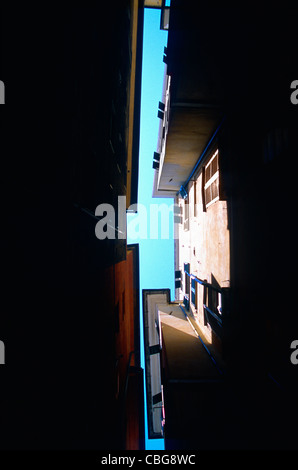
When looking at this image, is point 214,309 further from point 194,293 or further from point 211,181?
point 211,181

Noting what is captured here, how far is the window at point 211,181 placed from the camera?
24.0 ft

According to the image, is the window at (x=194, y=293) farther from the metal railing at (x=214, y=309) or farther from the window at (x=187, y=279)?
the metal railing at (x=214, y=309)

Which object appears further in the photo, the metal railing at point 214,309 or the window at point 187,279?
the window at point 187,279

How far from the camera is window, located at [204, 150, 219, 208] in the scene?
731 cm

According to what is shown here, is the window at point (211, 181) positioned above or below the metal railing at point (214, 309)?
above
